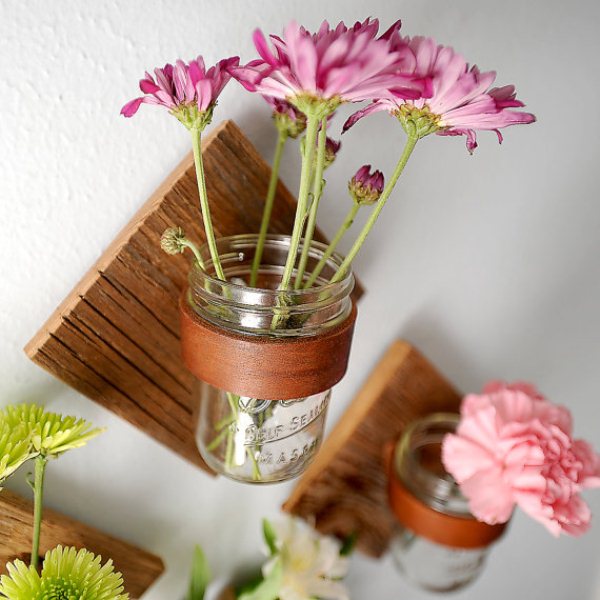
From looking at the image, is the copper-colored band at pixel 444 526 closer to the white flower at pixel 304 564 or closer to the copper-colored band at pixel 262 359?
the white flower at pixel 304 564

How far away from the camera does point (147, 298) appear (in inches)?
12.9

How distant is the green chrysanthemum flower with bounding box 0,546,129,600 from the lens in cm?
26

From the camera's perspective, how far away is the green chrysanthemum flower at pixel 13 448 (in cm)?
25

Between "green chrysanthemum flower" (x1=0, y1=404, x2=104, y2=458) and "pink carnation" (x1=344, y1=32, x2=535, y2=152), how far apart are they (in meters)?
0.21

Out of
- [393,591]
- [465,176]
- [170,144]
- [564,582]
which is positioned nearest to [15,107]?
[170,144]

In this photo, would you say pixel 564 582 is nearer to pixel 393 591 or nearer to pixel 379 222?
pixel 393 591

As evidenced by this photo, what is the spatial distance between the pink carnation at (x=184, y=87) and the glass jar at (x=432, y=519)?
1.05ft

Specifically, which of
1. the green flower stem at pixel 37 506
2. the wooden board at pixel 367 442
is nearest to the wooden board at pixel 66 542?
the green flower stem at pixel 37 506

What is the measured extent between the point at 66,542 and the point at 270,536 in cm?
15

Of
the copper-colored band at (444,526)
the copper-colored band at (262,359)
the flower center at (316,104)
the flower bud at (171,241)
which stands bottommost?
the copper-colored band at (444,526)

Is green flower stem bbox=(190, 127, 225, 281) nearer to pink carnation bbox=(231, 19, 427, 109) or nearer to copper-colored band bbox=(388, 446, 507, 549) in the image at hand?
pink carnation bbox=(231, 19, 427, 109)

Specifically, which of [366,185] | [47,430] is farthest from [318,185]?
[47,430]

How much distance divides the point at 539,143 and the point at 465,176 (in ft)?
0.21

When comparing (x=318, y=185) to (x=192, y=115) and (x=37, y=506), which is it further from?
(x=37, y=506)
